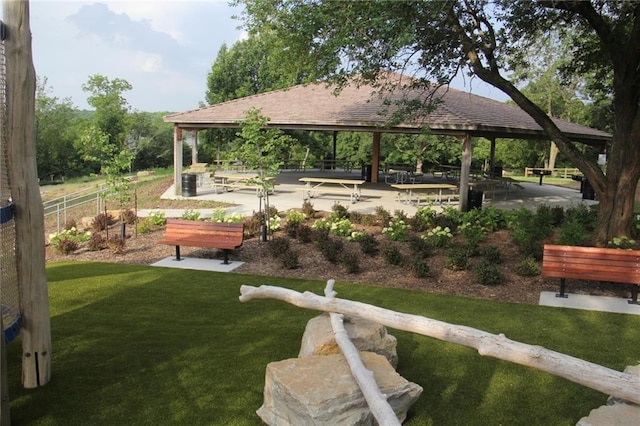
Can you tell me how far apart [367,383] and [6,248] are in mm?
3191

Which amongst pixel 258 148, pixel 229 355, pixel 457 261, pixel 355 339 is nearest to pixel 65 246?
pixel 258 148

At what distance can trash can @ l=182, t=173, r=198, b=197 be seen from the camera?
18656 mm

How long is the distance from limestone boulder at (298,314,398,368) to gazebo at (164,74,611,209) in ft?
35.1

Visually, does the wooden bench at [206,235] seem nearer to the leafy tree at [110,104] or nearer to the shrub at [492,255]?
the shrub at [492,255]

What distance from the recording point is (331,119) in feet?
58.5

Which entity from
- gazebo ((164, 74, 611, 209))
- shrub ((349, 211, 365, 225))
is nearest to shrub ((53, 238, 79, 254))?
gazebo ((164, 74, 611, 209))

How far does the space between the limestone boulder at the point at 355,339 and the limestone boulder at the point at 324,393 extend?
1.00 feet

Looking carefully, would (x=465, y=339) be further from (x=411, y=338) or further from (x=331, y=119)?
(x=331, y=119)

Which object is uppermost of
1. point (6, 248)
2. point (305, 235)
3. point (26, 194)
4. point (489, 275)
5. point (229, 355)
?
point (26, 194)

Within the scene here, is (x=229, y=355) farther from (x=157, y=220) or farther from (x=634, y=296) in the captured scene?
(x=157, y=220)

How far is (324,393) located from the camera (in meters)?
3.70

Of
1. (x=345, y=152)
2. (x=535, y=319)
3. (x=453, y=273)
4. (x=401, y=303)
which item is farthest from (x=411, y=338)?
(x=345, y=152)

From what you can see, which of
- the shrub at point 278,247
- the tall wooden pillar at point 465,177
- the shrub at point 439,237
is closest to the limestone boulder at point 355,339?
the shrub at point 278,247

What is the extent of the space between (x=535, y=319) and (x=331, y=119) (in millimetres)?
12256
